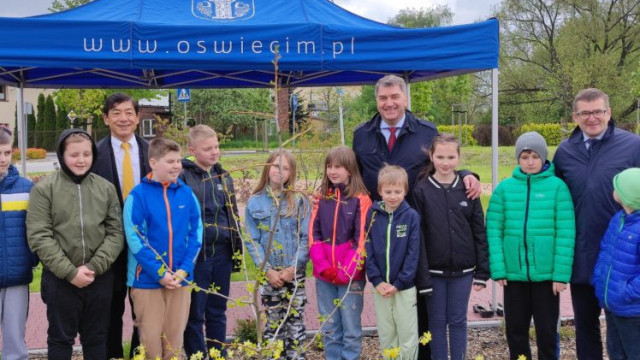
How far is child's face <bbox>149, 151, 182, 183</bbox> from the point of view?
11.9ft

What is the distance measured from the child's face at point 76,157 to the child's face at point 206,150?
0.75m

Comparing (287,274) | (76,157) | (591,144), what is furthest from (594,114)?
(76,157)

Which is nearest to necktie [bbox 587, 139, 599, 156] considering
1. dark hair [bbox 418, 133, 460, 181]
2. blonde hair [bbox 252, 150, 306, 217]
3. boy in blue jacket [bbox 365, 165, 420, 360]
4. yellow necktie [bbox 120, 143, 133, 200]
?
dark hair [bbox 418, 133, 460, 181]

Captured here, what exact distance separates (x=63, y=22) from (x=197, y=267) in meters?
2.17

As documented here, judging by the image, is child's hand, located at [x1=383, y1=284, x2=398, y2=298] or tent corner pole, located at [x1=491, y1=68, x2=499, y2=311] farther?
tent corner pole, located at [x1=491, y1=68, x2=499, y2=311]

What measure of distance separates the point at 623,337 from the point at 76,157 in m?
3.56

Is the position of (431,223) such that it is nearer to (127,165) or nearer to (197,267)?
(197,267)

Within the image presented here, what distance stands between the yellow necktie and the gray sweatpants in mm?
882

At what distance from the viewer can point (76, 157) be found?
11.7ft

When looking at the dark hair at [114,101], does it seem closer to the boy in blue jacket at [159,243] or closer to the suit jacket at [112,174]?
the suit jacket at [112,174]

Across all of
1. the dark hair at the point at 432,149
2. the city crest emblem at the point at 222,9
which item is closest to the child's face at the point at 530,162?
the dark hair at the point at 432,149

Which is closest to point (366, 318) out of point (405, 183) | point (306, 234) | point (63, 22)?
point (306, 234)

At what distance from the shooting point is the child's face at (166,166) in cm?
364

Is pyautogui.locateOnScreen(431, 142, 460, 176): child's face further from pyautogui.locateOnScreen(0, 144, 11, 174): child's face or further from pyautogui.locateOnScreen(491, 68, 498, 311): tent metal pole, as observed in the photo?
pyautogui.locateOnScreen(0, 144, 11, 174): child's face
